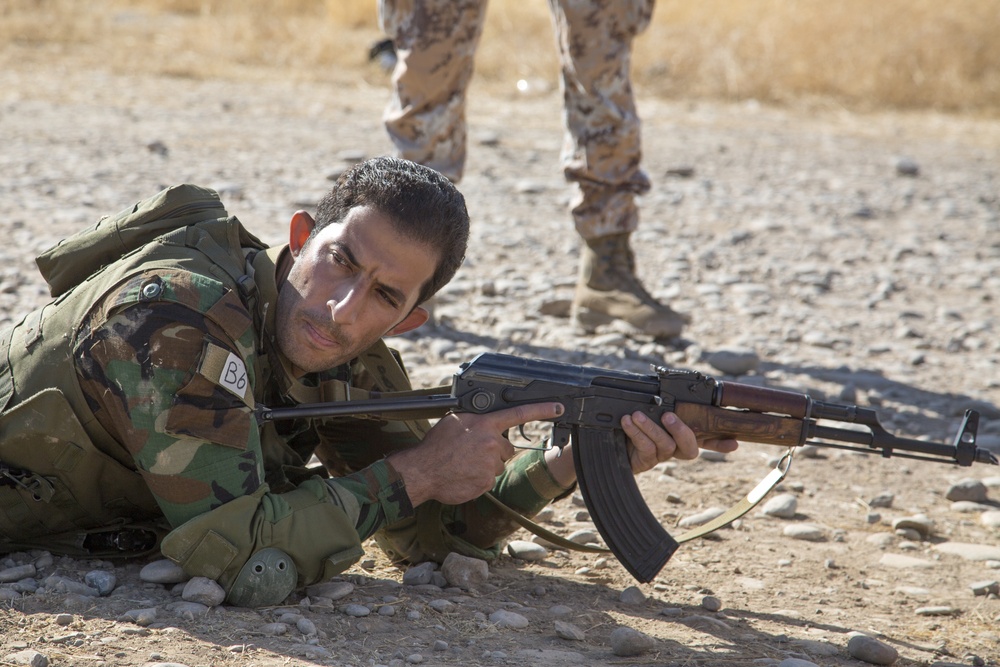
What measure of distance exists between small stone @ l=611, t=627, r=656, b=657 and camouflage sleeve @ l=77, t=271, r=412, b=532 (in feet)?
3.17

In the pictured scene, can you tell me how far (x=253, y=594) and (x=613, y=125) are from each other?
10.7ft

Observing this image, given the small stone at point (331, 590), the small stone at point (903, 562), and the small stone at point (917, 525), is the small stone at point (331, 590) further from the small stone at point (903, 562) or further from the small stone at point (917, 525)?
the small stone at point (917, 525)

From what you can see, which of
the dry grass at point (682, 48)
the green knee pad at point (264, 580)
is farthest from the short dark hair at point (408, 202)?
the dry grass at point (682, 48)

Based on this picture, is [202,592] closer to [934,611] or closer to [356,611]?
[356,611]

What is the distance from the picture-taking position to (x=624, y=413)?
303 centimetres

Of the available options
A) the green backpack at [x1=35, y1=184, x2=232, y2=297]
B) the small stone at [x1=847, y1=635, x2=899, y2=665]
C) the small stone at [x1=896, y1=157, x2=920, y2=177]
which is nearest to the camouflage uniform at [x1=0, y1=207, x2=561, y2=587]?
the green backpack at [x1=35, y1=184, x2=232, y2=297]

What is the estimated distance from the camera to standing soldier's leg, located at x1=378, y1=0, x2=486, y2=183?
16.1 feet

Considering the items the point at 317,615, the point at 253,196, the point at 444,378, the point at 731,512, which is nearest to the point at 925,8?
the point at 253,196

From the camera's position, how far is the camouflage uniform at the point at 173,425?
98.0 inches

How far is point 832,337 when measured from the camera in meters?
5.98

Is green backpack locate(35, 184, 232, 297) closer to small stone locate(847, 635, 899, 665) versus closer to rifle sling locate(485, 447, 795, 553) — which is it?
rifle sling locate(485, 447, 795, 553)

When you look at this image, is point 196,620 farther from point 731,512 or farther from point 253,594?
point 731,512

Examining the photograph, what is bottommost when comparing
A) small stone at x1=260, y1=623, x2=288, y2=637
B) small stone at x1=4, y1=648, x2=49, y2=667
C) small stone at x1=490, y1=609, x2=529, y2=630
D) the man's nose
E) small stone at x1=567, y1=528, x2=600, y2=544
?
small stone at x1=567, y1=528, x2=600, y2=544

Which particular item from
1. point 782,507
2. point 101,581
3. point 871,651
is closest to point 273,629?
point 101,581
